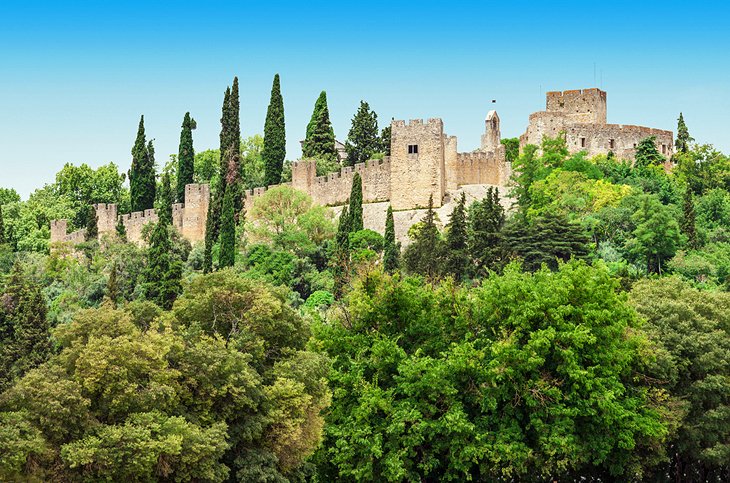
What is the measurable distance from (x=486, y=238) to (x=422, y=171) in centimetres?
1059

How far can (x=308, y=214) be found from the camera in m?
59.7

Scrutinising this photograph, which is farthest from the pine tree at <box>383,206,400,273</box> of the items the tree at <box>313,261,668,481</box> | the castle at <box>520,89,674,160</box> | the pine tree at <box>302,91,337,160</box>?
the tree at <box>313,261,668,481</box>

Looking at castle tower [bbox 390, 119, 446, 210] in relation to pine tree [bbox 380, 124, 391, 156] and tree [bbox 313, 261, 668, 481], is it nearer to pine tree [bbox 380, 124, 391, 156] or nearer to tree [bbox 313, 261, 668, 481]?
pine tree [bbox 380, 124, 391, 156]

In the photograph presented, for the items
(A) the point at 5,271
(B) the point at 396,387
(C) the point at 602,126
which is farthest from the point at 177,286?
(C) the point at 602,126

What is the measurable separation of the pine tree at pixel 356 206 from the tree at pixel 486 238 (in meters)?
Answer: 6.08

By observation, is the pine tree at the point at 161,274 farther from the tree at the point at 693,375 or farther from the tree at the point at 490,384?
the tree at the point at 693,375

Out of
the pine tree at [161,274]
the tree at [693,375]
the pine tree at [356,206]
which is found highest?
the pine tree at [356,206]

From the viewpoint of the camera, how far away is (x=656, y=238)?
52406 millimetres

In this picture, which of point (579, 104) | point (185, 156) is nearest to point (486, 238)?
point (579, 104)

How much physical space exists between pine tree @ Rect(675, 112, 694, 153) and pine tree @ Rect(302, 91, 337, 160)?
60.0 ft

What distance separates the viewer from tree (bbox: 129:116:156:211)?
226 ft

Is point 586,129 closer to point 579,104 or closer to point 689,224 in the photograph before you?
point 579,104

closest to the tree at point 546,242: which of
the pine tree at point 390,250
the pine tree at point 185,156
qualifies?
the pine tree at point 390,250

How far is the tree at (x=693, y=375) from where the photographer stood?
34906 millimetres
